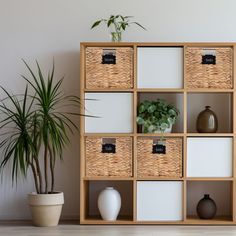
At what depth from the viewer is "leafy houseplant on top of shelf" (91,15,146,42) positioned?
5168 mm

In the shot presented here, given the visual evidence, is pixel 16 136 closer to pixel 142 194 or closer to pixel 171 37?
pixel 142 194

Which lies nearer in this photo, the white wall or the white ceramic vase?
the white ceramic vase

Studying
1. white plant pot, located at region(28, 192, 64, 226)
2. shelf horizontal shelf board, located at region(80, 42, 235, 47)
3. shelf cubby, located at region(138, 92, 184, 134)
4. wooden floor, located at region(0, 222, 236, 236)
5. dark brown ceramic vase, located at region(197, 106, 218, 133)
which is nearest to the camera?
wooden floor, located at region(0, 222, 236, 236)

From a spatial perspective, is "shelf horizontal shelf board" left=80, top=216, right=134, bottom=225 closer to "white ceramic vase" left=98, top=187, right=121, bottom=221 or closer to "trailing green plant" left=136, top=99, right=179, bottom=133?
"white ceramic vase" left=98, top=187, right=121, bottom=221

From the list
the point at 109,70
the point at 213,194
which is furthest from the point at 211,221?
the point at 109,70

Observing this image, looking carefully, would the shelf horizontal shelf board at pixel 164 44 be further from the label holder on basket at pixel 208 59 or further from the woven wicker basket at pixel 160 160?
the woven wicker basket at pixel 160 160

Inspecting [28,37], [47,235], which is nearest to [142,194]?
[47,235]

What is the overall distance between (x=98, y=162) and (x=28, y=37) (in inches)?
57.3

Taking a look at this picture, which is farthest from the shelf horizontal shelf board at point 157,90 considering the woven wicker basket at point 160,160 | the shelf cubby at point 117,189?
the shelf cubby at point 117,189

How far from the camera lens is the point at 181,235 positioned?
4.54 m

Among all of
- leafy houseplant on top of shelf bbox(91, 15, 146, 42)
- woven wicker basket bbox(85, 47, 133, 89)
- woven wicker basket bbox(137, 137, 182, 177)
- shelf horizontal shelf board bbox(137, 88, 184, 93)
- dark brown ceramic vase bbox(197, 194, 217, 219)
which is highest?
leafy houseplant on top of shelf bbox(91, 15, 146, 42)

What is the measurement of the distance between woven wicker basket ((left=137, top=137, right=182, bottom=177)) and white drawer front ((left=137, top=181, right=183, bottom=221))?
0.09m

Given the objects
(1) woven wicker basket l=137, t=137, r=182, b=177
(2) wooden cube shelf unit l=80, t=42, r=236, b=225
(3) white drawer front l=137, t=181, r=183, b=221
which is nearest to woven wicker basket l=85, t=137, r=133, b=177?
(2) wooden cube shelf unit l=80, t=42, r=236, b=225

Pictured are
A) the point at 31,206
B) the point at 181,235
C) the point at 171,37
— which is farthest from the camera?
the point at 171,37
